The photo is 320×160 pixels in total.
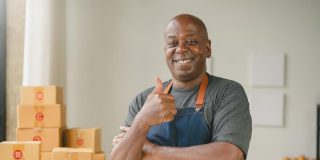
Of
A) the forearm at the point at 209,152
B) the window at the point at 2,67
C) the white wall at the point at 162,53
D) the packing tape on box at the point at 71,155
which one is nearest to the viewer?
the forearm at the point at 209,152

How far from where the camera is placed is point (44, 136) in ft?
9.70

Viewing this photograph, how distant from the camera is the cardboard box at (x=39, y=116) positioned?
2.93 m

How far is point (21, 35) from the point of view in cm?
348

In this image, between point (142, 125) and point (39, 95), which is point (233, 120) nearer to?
point (142, 125)

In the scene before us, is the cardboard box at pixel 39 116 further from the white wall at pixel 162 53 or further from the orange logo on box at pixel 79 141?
the white wall at pixel 162 53

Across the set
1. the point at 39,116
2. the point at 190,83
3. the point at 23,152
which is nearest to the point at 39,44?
the point at 39,116

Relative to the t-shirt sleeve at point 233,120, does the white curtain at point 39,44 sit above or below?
above

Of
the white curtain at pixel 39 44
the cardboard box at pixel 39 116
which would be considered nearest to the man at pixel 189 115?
the cardboard box at pixel 39 116

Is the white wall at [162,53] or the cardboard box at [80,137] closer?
the cardboard box at [80,137]

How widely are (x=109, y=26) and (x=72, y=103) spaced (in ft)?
2.85

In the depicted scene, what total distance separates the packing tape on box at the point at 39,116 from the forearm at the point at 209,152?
1815 millimetres

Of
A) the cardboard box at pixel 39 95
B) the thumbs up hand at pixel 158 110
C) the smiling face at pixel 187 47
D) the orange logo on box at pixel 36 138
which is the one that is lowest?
the orange logo on box at pixel 36 138

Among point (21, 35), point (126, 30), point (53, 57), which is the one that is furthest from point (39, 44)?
point (126, 30)

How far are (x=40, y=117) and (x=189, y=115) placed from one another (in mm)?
1829
